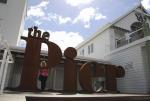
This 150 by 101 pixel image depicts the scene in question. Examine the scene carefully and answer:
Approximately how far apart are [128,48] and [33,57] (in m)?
7.45

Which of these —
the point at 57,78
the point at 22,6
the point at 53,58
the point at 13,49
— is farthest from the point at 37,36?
the point at 22,6

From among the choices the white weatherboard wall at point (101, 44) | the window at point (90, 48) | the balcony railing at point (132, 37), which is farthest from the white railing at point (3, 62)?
the window at point (90, 48)

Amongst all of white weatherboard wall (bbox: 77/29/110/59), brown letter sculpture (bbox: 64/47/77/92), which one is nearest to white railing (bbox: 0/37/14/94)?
brown letter sculpture (bbox: 64/47/77/92)

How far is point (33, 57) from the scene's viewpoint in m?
8.45

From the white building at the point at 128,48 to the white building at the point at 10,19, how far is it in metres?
7.77

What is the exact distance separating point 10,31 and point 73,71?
23.6 feet

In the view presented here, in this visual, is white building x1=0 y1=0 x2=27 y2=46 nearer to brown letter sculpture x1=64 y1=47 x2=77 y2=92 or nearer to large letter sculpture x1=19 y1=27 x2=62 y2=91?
large letter sculpture x1=19 y1=27 x2=62 y2=91

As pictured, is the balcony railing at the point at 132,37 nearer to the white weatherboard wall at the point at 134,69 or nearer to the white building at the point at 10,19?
the white weatherboard wall at the point at 134,69

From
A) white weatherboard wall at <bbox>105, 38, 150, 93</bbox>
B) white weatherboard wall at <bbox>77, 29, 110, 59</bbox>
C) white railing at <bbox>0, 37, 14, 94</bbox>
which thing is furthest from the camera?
white weatherboard wall at <bbox>77, 29, 110, 59</bbox>

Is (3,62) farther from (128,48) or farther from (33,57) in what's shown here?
(128,48)

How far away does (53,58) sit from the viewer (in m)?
8.79

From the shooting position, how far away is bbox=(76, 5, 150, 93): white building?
11562mm

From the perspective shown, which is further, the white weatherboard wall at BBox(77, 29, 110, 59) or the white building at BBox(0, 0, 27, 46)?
the white weatherboard wall at BBox(77, 29, 110, 59)

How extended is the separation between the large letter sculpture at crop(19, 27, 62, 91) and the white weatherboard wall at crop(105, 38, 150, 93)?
586cm
